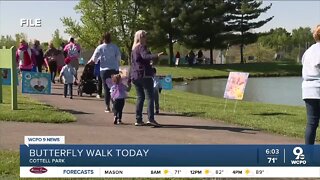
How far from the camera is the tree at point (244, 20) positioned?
60.7 m

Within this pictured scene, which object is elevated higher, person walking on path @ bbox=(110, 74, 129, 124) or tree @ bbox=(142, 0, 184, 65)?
tree @ bbox=(142, 0, 184, 65)

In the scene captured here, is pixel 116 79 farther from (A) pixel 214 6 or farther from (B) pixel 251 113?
(A) pixel 214 6

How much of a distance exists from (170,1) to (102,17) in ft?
25.0

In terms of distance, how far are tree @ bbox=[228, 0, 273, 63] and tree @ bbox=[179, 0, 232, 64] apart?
1.54m

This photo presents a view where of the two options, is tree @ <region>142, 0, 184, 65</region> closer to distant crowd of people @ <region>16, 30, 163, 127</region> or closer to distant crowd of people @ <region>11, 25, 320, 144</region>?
distant crowd of people @ <region>16, 30, 163, 127</region>

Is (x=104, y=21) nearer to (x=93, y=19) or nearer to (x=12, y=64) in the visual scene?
(x=93, y=19)

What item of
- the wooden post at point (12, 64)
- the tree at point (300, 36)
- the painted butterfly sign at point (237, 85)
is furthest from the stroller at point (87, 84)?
the tree at point (300, 36)

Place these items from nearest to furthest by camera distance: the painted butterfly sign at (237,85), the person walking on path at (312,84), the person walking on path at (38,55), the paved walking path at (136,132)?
the person walking on path at (312,84) → the paved walking path at (136,132) → the painted butterfly sign at (237,85) → the person walking on path at (38,55)

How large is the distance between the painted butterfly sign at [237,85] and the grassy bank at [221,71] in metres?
24.0

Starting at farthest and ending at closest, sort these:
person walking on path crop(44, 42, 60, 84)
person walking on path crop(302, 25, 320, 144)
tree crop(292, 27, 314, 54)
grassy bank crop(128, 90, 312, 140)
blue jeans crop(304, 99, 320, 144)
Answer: tree crop(292, 27, 314, 54) → person walking on path crop(44, 42, 60, 84) → grassy bank crop(128, 90, 312, 140) → blue jeans crop(304, 99, 320, 144) → person walking on path crop(302, 25, 320, 144)

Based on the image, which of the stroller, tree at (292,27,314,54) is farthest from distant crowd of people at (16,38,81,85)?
tree at (292,27,314,54)

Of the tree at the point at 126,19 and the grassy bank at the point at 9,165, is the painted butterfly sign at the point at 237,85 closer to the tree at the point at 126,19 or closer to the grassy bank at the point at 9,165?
the grassy bank at the point at 9,165

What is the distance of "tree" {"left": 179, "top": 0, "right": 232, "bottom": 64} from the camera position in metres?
54.2

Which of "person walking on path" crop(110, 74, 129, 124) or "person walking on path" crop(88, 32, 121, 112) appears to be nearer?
"person walking on path" crop(110, 74, 129, 124)
